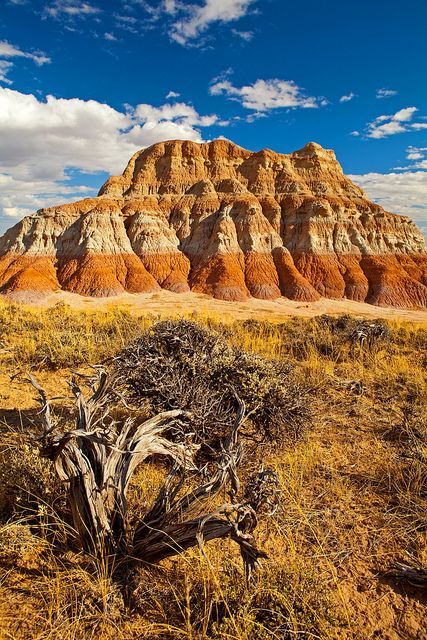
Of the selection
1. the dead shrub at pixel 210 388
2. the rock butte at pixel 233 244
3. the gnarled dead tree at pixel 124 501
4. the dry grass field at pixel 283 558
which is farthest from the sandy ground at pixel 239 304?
the gnarled dead tree at pixel 124 501

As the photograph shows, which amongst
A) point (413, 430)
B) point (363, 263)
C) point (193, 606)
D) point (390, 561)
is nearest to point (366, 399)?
point (413, 430)

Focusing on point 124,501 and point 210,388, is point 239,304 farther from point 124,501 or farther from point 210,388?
point 124,501

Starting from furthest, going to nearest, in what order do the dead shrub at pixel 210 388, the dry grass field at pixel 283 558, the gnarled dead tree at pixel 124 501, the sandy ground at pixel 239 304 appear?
the sandy ground at pixel 239 304 < the dead shrub at pixel 210 388 < the gnarled dead tree at pixel 124 501 < the dry grass field at pixel 283 558

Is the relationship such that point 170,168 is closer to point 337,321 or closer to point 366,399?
point 337,321

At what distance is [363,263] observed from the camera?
4494 cm

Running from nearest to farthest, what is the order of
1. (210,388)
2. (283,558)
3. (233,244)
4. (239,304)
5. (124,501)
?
(124,501) < (283,558) < (210,388) < (239,304) < (233,244)

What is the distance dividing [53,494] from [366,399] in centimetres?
493

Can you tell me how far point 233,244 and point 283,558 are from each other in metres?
43.7

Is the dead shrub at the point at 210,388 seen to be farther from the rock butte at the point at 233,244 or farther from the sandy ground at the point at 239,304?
the rock butte at the point at 233,244

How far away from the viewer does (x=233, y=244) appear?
44.9m

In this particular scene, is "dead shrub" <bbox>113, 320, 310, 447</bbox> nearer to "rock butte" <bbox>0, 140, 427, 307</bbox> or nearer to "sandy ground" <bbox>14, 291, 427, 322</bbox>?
"sandy ground" <bbox>14, 291, 427, 322</bbox>

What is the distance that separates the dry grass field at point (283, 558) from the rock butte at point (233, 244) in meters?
35.8

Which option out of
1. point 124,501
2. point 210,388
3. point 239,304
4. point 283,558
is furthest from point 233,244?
point 124,501

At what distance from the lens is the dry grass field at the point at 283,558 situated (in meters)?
2.14
